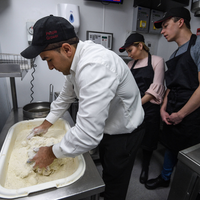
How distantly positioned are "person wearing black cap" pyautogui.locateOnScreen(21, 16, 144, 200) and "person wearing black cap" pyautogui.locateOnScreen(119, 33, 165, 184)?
22.4 inches

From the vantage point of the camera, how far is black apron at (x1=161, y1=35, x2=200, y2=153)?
1.13 m

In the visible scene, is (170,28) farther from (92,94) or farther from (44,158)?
(44,158)

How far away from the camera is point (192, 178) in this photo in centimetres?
78

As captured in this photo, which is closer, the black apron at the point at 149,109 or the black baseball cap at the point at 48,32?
the black baseball cap at the point at 48,32

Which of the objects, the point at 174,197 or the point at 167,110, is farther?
the point at 167,110

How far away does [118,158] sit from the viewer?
92 cm

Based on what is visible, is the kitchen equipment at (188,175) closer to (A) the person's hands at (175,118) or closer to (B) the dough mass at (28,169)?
(A) the person's hands at (175,118)

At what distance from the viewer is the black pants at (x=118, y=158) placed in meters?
0.89

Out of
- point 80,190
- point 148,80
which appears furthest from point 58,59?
point 148,80

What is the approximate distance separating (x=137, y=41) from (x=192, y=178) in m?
1.16

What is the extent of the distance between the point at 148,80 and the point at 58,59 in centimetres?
102

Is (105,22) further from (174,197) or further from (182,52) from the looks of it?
(174,197)

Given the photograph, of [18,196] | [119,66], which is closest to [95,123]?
[119,66]

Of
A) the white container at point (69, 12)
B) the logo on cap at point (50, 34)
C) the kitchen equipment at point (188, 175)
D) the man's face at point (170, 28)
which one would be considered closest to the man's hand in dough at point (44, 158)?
the logo on cap at point (50, 34)
